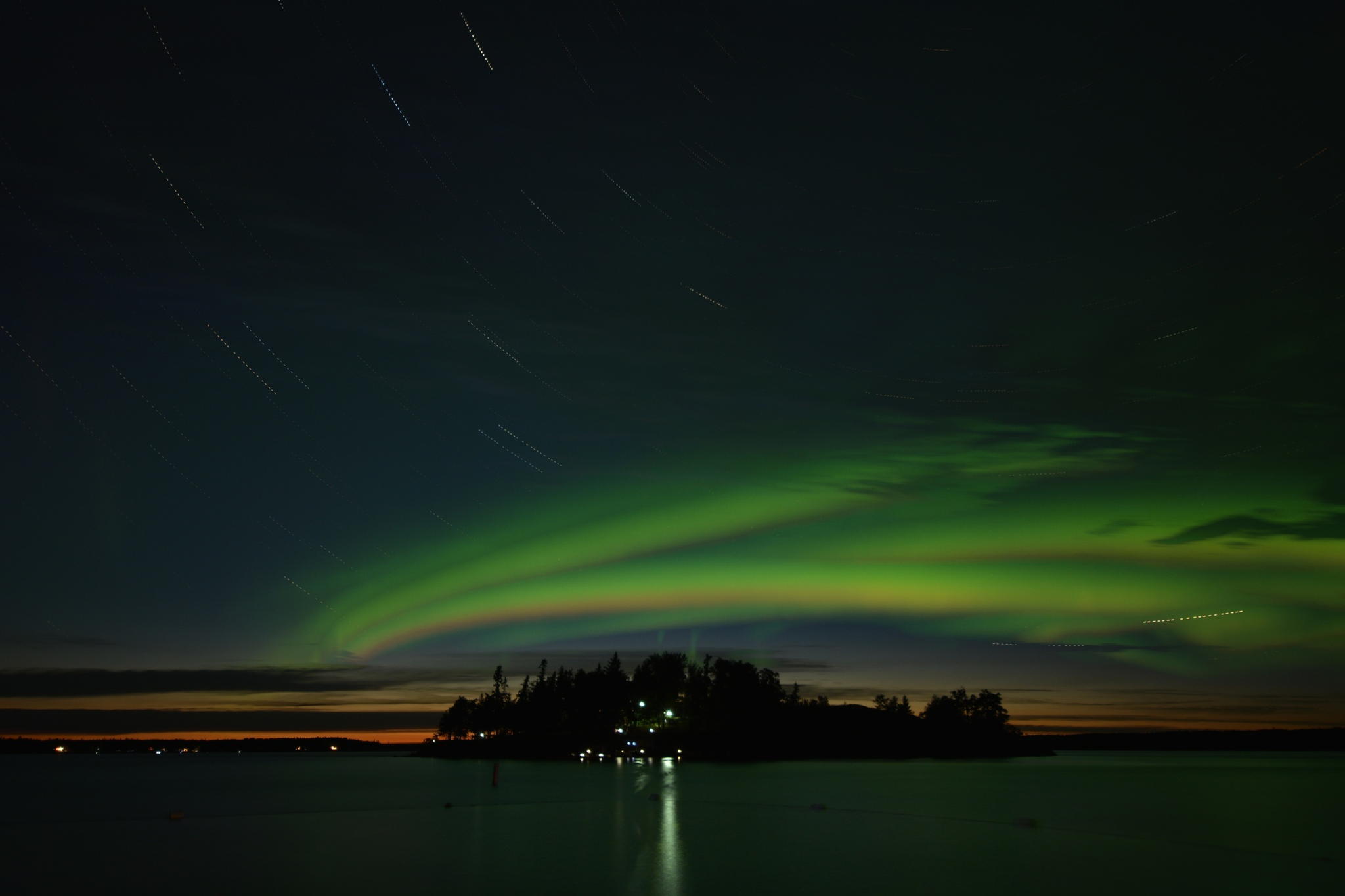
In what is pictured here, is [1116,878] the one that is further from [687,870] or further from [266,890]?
[266,890]

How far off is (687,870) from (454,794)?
6139 centimetres

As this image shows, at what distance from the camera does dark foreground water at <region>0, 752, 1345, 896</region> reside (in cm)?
3134

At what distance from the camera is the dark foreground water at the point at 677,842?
103 ft

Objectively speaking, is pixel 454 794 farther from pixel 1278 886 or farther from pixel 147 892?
pixel 1278 886

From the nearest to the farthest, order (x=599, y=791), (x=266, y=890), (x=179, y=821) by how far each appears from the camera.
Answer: (x=266, y=890), (x=179, y=821), (x=599, y=791)

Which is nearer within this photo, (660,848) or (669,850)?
(669,850)

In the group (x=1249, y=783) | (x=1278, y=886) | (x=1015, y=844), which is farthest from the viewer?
(x=1249, y=783)

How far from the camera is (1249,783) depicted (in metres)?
133

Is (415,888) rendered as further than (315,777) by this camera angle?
No

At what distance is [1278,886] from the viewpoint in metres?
32.1

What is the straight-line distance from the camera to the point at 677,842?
41688 mm

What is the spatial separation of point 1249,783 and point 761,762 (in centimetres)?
8838

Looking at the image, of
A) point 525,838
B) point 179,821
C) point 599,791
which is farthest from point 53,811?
point 525,838

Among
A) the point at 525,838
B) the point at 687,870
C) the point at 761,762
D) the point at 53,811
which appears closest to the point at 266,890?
the point at 687,870
